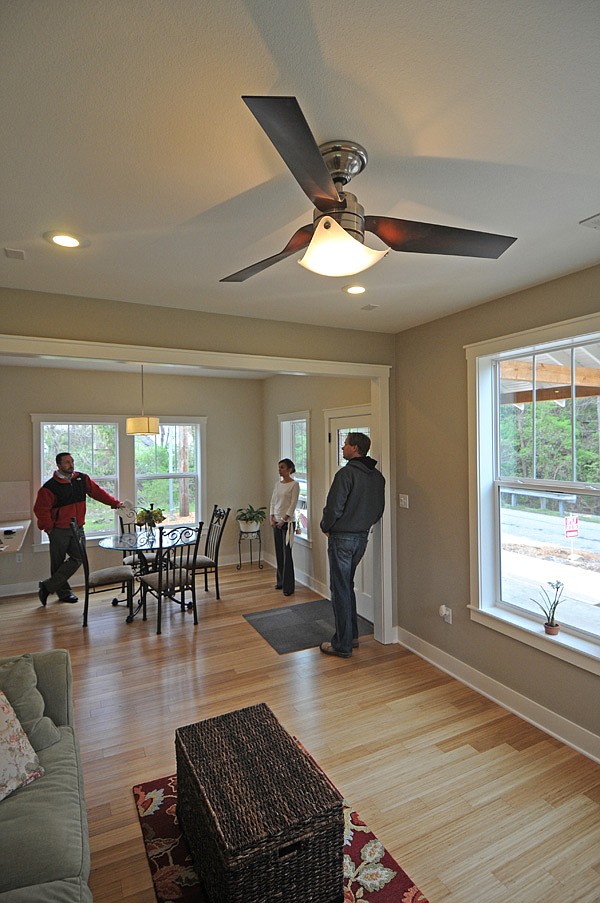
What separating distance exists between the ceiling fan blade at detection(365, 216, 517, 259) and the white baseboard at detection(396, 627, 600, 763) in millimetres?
2649

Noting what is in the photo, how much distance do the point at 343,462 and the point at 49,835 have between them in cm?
390

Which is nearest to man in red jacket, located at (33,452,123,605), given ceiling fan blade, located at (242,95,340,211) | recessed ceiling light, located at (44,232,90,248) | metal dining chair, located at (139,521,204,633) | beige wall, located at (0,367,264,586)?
beige wall, located at (0,367,264,586)

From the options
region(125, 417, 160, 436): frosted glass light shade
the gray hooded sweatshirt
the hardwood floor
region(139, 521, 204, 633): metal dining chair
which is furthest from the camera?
region(125, 417, 160, 436): frosted glass light shade

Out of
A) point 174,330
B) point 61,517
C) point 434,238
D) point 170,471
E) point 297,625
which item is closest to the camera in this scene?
point 434,238

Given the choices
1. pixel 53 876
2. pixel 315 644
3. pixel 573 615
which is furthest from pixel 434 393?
pixel 53 876

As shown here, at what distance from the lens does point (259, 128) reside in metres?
1.38

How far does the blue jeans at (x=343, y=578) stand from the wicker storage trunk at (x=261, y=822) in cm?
187

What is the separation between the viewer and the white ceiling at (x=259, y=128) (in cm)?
105

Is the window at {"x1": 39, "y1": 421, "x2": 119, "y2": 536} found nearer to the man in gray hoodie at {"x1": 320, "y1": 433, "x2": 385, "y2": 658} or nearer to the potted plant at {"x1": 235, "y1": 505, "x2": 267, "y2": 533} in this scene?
the potted plant at {"x1": 235, "y1": 505, "x2": 267, "y2": 533}

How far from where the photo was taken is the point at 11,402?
5.49 meters

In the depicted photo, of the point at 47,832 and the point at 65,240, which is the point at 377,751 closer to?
the point at 47,832

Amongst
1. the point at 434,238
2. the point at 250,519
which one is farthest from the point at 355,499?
the point at 250,519

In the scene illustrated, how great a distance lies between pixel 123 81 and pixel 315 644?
3.93 m

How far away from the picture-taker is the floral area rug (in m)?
1.85
